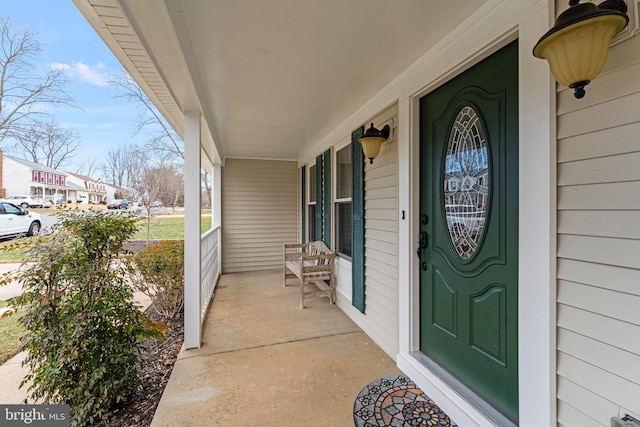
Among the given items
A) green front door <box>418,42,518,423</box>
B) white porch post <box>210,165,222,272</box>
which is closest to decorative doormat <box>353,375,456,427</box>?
green front door <box>418,42,518,423</box>

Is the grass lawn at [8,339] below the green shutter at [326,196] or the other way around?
below

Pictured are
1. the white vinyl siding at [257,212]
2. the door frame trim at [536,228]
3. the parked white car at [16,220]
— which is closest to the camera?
the door frame trim at [536,228]

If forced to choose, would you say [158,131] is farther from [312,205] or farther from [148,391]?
[148,391]

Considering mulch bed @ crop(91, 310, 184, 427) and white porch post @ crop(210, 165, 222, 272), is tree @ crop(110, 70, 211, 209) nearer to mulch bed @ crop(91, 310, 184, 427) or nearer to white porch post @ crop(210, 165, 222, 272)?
white porch post @ crop(210, 165, 222, 272)

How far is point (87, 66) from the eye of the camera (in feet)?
25.2

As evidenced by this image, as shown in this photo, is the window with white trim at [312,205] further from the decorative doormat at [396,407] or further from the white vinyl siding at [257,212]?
the decorative doormat at [396,407]

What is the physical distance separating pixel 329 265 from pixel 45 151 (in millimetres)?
7933

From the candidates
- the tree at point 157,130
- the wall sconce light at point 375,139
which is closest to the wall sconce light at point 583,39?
the wall sconce light at point 375,139

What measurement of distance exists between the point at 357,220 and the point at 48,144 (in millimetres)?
8095

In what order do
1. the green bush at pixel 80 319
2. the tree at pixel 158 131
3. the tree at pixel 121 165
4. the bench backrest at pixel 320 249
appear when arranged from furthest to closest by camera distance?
1. the tree at pixel 158 131
2. the tree at pixel 121 165
3. the bench backrest at pixel 320 249
4. the green bush at pixel 80 319

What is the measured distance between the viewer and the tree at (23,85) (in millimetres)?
4984

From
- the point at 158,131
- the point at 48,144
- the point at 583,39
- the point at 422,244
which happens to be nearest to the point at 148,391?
the point at 422,244

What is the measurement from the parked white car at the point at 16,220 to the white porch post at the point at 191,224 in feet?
25.2

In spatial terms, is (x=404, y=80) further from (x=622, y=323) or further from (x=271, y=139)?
(x=271, y=139)
